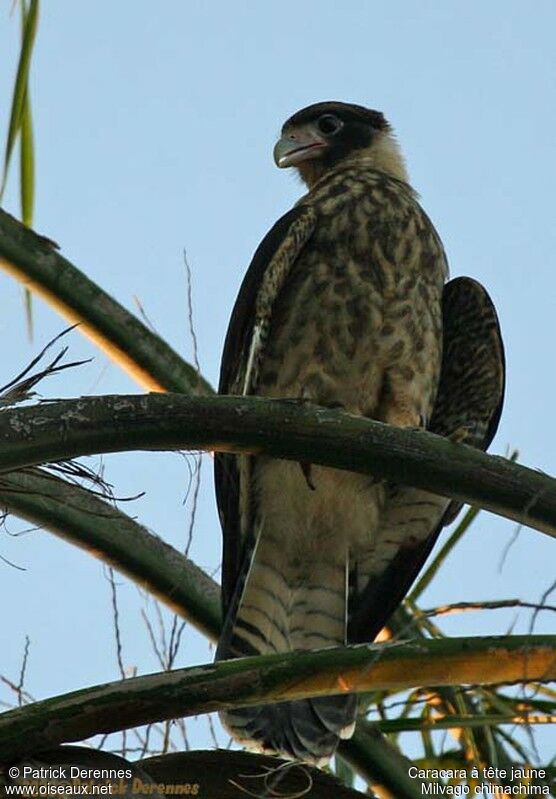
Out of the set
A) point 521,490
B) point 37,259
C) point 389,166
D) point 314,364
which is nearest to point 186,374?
point 37,259

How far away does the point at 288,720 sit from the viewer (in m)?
3.96

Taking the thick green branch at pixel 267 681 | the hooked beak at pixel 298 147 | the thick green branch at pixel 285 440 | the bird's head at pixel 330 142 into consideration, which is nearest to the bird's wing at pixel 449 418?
the bird's head at pixel 330 142

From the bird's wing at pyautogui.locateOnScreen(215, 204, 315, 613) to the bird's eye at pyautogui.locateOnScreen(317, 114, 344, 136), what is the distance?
1.46 meters

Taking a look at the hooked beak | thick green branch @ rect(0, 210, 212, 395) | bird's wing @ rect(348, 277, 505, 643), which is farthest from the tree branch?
the hooked beak

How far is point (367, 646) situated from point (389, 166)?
12.5ft

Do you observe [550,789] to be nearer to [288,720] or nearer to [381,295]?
[288,720]

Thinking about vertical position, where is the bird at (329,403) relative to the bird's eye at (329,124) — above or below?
below

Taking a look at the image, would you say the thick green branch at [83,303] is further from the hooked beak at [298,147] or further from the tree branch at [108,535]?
the hooked beak at [298,147]

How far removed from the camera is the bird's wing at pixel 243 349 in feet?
14.9

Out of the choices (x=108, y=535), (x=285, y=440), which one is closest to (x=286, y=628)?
(x=108, y=535)

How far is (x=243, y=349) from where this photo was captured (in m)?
4.59

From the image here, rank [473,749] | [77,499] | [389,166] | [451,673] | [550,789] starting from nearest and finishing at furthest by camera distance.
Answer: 1. [451,673]
2. [550,789]
3. [473,749]
4. [77,499]
5. [389,166]

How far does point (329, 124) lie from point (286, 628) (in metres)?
2.44

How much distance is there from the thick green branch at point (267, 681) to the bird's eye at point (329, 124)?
4.08 metres
